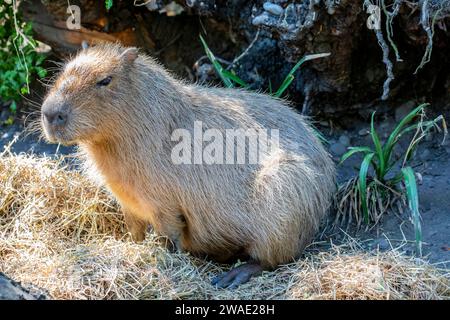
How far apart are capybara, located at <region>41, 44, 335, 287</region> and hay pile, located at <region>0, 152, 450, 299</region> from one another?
0.59 ft

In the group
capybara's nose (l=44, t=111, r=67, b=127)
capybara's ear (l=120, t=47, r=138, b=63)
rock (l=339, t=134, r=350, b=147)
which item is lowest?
rock (l=339, t=134, r=350, b=147)

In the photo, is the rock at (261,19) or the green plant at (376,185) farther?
the rock at (261,19)

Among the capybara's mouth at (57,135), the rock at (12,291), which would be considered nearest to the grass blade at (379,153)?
the capybara's mouth at (57,135)

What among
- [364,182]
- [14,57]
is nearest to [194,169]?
[364,182]

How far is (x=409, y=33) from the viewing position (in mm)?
5281

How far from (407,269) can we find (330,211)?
1052mm

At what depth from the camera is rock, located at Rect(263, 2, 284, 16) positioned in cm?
532

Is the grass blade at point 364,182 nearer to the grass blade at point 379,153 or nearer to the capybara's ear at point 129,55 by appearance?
the grass blade at point 379,153

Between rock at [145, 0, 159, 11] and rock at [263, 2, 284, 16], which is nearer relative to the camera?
rock at [263, 2, 284, 16]

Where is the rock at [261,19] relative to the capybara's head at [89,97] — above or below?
above

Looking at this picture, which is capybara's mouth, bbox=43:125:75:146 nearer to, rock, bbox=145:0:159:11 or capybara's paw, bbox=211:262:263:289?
capybara's paw, bbox=211:262:263:289

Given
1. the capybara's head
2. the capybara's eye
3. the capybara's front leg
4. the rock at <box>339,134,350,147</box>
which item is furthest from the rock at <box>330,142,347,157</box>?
the capybara's eye

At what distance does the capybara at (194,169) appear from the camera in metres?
4.45
